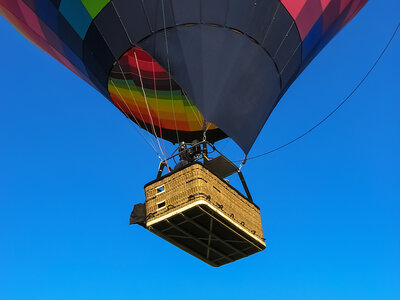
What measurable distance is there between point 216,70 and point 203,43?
32 cm

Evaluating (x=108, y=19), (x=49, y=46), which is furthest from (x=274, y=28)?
(x=49, y=46)

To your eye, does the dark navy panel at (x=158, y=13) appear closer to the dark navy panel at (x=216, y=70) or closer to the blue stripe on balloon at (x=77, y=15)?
the dark navy panel at (x=216, y=70)

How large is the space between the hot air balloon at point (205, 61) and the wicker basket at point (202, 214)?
0.01m

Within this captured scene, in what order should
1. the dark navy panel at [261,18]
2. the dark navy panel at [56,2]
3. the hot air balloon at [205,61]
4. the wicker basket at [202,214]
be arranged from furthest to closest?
the dark navy panel at [56,2] < the dark navy panel at [261,18] < the hot air balloon at [205,61] < the wicker basket at [202,214]

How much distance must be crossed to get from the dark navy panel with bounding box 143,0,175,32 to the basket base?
210 cm

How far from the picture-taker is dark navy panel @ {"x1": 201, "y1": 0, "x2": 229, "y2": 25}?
7414 mm

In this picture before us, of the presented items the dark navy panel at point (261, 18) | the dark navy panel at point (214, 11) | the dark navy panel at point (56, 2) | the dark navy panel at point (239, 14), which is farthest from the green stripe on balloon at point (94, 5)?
the dark navy panel at point (261, 18)

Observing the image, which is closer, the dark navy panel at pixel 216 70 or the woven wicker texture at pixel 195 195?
the woven wicker texture at pixel 195 195

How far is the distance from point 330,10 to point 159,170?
3064 millimetres

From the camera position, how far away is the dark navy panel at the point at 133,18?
7.53m

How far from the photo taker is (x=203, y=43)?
745 cm

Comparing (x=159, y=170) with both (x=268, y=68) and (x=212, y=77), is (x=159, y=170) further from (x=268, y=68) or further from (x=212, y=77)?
(x=268, y=68)

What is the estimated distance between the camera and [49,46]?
30.2ft

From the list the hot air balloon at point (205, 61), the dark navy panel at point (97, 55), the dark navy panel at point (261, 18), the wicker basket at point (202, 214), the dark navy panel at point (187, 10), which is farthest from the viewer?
the dark navy panel at point (97, 55)
